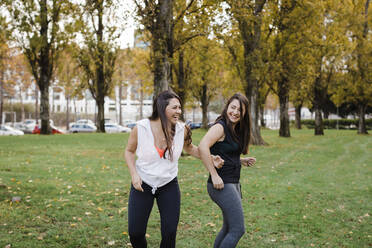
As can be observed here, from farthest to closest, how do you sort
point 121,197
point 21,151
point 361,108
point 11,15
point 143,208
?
point 361,108 → point 11,15 → point 21,151 → point 121,197 → point 143,208

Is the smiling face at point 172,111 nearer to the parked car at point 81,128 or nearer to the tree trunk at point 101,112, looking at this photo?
the tree trunk at point 101,112

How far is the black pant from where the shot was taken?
3.62 metres

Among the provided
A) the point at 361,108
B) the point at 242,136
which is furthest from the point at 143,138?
the point at 361,108

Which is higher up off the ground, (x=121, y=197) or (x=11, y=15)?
(x=11, y=15)

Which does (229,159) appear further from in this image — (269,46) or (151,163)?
(269,46)

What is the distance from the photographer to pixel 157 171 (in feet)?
11.8

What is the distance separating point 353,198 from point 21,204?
22.9 ft

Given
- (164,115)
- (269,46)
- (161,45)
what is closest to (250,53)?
(269,46)

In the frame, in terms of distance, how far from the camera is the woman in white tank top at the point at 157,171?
142 inches

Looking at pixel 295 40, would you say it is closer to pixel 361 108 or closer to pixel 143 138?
pixel 361 108

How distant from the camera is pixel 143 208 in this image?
363 centimetres

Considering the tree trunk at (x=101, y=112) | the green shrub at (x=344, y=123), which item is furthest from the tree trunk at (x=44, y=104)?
the green shrub at (x=344, y=123)

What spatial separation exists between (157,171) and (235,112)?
991 millimetres

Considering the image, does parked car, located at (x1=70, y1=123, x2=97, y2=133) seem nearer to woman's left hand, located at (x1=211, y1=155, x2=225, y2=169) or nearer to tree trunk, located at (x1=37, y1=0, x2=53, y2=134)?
tree trunk, located at (x1=37, y1=0, x2=53, y2=134)
